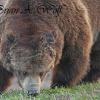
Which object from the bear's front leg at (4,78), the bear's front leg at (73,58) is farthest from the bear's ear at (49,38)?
the bear's front leg at (4,78)

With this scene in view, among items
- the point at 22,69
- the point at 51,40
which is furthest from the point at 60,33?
the point at 22,69

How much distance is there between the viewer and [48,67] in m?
7.80

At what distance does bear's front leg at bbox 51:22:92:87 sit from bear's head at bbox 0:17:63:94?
651 mm

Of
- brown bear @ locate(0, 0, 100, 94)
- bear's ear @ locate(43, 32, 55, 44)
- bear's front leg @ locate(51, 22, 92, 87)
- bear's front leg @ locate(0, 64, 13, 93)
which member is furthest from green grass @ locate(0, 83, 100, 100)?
bear's ear @ locate(43, 32, 55, 44)

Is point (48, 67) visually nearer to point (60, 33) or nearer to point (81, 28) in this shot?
point (60, 33)

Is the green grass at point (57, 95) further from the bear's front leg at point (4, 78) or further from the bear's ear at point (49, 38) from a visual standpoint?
the bear's ear at point (49, 38)

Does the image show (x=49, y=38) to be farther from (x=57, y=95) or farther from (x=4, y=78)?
(x=4, y=78)

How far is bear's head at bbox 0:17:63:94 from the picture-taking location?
759 centimetres

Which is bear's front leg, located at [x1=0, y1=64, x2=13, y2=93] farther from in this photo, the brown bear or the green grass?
the green grass

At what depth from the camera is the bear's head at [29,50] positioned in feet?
24.9

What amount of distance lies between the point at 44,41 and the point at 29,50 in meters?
0.31

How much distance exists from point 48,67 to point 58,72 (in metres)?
1.31

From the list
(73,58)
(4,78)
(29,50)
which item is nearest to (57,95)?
(29,50)

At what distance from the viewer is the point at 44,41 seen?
7742mm
